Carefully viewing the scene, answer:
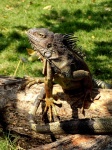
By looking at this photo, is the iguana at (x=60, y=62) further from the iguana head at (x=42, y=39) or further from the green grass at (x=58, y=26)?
the green grass at (x=58, y=26)

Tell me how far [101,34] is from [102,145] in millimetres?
4065

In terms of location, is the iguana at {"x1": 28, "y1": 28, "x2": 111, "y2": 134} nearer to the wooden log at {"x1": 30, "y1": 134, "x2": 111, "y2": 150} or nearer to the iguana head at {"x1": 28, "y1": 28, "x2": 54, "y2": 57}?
the iguana head at {"x1": 28, "y1": 28, "x2": 54, "y2": 57}

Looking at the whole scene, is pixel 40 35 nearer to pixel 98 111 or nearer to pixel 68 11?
pixel 98 111

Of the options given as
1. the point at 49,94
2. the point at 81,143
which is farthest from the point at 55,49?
the point at 81,143

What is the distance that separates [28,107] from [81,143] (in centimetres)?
85

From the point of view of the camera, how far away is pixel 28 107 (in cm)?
385

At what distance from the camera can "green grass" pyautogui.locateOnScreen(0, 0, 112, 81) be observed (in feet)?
19.8

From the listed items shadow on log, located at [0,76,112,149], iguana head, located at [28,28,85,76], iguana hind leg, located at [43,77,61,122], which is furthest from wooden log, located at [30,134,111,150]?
iguana head, located at [28,28,85,76]

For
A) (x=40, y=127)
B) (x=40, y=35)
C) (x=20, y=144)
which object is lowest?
(x=20, y=144)

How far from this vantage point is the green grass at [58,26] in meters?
6.04

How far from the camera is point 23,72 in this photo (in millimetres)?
5852

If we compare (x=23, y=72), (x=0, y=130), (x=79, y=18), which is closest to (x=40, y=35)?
(x=0, y=130)

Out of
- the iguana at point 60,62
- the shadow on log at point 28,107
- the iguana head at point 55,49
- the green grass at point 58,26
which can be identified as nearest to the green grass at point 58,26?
the green grass at point 58,26

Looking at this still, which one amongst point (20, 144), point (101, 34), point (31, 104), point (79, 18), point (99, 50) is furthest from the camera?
point (79, 18)
